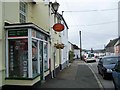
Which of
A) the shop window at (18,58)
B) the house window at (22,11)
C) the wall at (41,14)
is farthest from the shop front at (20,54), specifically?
the wall at (41,14)

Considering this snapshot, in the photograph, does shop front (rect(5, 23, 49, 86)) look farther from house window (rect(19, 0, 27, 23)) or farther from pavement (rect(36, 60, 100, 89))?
house window (rect(19, 0, 27, 23))

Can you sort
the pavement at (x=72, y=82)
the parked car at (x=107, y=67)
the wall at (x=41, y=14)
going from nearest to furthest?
the pavement at (x=72, y=82) → the parked car at (x=107, y=67) → the wall at (x=41, y=14)

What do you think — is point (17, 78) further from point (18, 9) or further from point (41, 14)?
point (41, 14)

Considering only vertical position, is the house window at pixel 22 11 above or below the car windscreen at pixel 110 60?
above

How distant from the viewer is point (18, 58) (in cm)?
1097

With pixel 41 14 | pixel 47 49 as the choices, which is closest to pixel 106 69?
pixel 47 49

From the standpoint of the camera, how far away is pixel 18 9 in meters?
11.9

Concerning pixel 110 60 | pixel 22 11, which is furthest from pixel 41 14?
pixel 110 60

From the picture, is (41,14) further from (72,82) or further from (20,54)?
(20,54)

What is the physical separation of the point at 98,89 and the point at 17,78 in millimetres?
3814

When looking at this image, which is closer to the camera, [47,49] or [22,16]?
[22,16]

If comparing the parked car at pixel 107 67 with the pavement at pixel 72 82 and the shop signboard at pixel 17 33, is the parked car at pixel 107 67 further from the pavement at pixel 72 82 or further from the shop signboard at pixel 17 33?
the shop signboard at pixel 17 33

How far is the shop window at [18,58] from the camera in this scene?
35.2 feet

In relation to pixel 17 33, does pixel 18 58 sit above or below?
below
